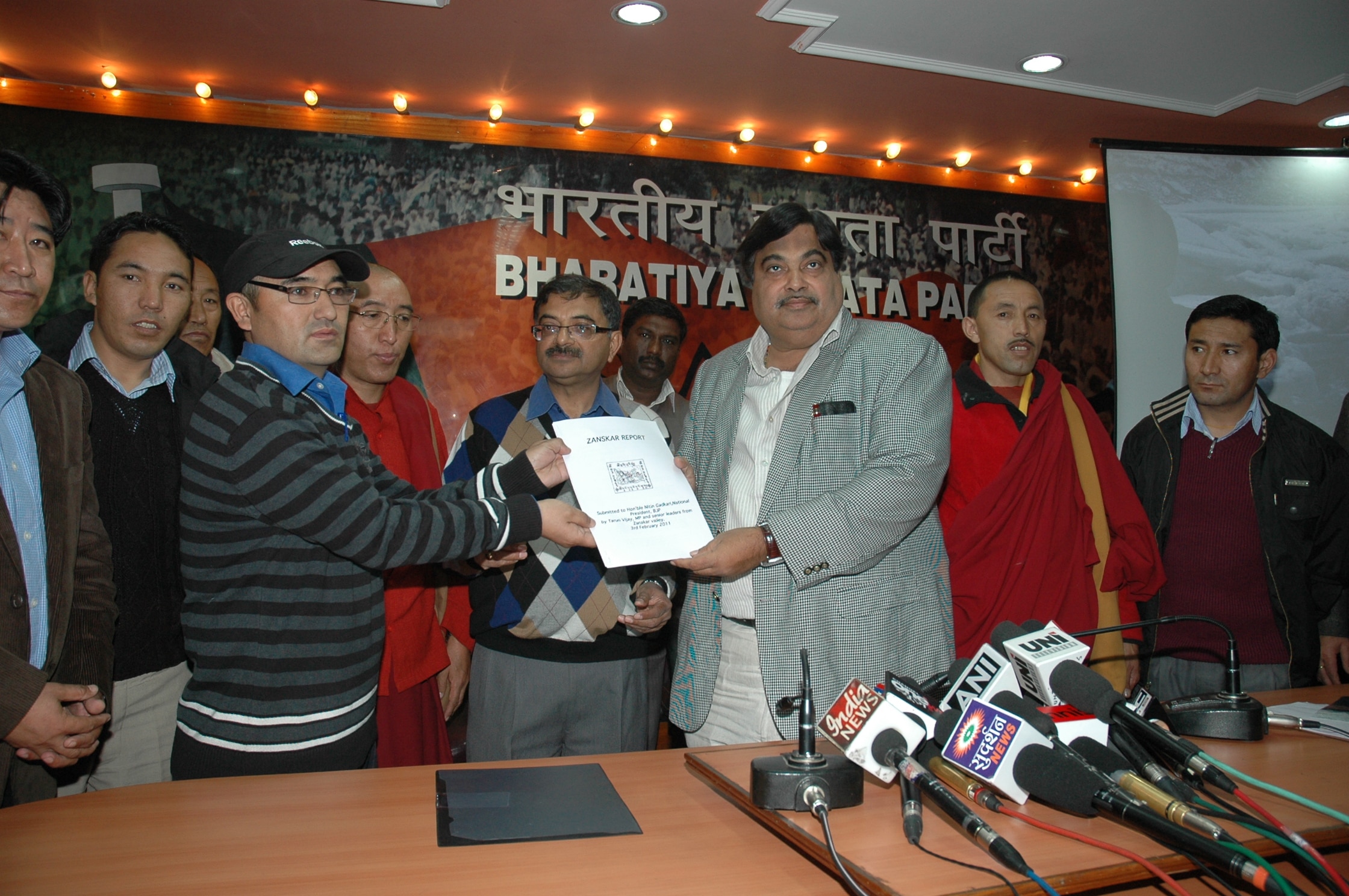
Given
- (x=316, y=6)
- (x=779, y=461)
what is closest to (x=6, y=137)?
(x=316, y=6)

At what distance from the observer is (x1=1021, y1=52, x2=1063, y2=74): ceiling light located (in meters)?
3.43

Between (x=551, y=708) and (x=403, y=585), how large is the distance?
0.55 metres

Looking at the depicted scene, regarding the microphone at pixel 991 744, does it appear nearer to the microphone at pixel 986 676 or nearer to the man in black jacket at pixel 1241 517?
the microphone at pixel 986 676

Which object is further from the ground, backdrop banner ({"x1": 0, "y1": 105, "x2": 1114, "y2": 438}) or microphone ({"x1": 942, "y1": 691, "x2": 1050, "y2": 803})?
backdrop banner ({"x1": 0, "y1": 105, "x2": 1114, "y2": 438})

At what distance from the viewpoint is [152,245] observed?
88.6 inches

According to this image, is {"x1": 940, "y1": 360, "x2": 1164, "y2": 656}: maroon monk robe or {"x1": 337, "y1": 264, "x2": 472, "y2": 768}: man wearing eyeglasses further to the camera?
{"x1": 940, "y1": 360, "x2": 1164, "y2": 656}: maroon monk robe

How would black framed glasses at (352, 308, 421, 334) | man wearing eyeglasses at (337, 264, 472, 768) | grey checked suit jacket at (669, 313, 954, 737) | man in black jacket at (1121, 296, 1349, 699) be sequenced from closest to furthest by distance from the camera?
grey checked suit jacket at (669, 313, 954, 737) < man wearing eyeglasses at (337, 264, 472, 768) < black framed glasses at (352, 308, 421, 334) < man in black jacket at (1121, 296, 1349, 699)

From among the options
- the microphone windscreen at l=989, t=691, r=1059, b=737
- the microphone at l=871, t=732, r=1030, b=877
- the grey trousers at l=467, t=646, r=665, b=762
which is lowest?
the grey trousers at l=467, t=646, r=665, b=762

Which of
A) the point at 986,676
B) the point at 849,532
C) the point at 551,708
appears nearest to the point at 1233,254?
the point at 849,532

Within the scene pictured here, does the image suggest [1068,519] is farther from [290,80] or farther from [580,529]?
[290,80]

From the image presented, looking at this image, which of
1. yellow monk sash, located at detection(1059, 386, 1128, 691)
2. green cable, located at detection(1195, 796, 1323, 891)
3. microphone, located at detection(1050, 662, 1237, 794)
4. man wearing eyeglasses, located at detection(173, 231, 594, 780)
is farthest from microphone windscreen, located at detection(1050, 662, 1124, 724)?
yellow monk sash, located at detection(1059, 386, 1128, 691)

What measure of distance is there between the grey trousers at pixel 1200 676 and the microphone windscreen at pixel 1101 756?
5.88ft

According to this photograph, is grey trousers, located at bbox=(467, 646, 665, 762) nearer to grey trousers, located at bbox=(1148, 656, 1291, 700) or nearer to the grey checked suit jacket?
the grey checked suit jacket

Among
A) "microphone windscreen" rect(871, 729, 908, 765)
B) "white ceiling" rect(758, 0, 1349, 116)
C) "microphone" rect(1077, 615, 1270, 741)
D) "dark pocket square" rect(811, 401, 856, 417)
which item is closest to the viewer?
"microphone windscreen" rect(871, 729, 908, 765)
